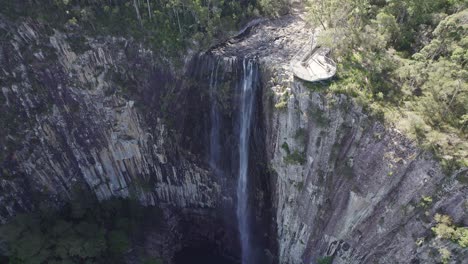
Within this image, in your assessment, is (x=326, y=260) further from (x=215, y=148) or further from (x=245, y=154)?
(x=215, y=148)

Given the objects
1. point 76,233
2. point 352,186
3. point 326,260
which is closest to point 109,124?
point 76,233

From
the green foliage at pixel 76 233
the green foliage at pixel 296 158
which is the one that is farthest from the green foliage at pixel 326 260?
the green foliage at pixel 76 233

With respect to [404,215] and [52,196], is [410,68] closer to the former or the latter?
[404,215]

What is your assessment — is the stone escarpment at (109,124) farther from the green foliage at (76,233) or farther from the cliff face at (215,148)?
the green foliage at (76,233)

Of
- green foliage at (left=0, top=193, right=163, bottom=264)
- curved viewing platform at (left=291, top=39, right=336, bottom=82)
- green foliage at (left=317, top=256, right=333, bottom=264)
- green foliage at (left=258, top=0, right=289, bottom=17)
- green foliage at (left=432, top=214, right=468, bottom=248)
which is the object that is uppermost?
green foliage at (left=258, top=0, right=289, bottom=17)

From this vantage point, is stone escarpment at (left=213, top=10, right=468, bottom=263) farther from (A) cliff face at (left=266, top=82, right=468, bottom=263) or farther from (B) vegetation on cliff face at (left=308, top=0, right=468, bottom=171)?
(B) vegetation on cliff face at (left=308, top=0, right=468, bottom=171)

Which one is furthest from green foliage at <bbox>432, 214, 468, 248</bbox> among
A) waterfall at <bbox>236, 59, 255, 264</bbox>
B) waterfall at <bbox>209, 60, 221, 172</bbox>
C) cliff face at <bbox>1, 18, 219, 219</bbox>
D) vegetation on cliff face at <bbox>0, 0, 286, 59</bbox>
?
vegetation on cliff face at <bbox>0, 0, 286, 59</bbox>
